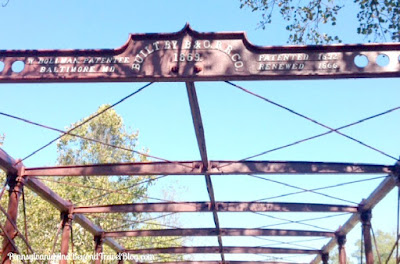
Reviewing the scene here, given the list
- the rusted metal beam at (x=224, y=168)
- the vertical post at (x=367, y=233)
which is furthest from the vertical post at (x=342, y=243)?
the rusted metal beam at (x=224, y=168)

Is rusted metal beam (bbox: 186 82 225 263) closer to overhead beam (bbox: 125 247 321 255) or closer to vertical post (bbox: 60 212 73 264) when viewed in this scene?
vertical post (bbox: 60 212 73 264)

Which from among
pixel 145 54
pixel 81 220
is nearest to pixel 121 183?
pixel 81 220

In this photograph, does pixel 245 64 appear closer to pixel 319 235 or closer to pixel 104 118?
pixel 319 235

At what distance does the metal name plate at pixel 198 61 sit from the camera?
265 inches

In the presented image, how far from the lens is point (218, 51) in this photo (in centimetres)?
692

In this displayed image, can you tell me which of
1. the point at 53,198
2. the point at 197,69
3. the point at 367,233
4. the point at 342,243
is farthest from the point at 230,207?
the point at 197,69

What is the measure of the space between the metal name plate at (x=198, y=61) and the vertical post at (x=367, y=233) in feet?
24.9

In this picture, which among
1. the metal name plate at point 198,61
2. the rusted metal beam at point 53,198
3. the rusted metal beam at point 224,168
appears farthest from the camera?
the rusted metal beam at point 53,198

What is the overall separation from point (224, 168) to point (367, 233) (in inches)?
215

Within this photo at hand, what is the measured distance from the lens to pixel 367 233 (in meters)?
13.1

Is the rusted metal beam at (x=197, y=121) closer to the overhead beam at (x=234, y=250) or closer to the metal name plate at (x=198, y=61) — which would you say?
the metal name plate at (x=198, y=61)

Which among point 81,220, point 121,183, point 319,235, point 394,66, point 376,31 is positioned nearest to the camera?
point 394,66

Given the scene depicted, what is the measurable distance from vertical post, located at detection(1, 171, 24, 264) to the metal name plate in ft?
15.1

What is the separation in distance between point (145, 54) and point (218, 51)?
1159mm
